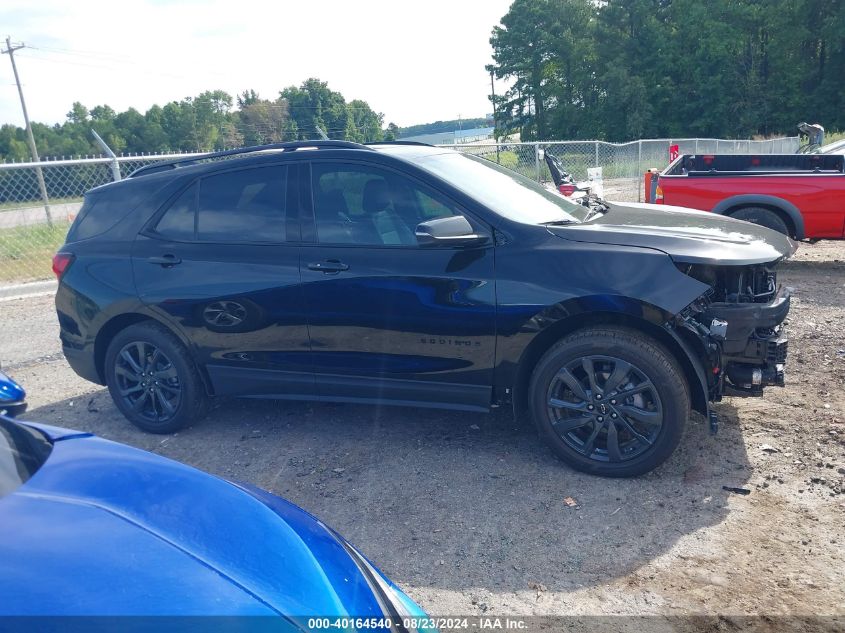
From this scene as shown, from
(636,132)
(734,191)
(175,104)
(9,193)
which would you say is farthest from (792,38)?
(9,193)

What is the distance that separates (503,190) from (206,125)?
28093 mm

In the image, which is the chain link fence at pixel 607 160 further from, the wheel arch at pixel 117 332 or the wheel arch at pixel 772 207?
the wheel arch at pixel 117 332

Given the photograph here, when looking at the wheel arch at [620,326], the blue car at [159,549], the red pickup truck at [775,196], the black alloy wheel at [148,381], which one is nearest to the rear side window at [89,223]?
the black alloy wheel at [148,381]

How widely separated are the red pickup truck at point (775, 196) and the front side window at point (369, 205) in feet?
20.0

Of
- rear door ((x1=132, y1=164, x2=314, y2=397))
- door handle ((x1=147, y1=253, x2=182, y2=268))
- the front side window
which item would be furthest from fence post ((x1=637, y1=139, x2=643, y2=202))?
Answer: door handle ((x1=147, y1=253, x2=182, y2=268))

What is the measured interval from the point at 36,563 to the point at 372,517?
221 cm

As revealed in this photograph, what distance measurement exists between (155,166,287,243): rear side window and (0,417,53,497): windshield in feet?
7.41

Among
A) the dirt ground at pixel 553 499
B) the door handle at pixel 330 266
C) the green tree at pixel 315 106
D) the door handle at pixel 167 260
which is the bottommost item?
the dirt ground at pixel 553 499

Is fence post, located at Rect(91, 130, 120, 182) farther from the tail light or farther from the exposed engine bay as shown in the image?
the exposed engine bay

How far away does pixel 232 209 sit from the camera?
4.55 metres

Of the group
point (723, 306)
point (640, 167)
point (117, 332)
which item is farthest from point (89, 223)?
point (640, 167)

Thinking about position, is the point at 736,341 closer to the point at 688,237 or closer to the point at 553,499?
the point at 688,237

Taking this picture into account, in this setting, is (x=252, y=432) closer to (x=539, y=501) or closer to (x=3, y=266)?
(x=539, y=501)

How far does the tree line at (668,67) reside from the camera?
51031 mm
